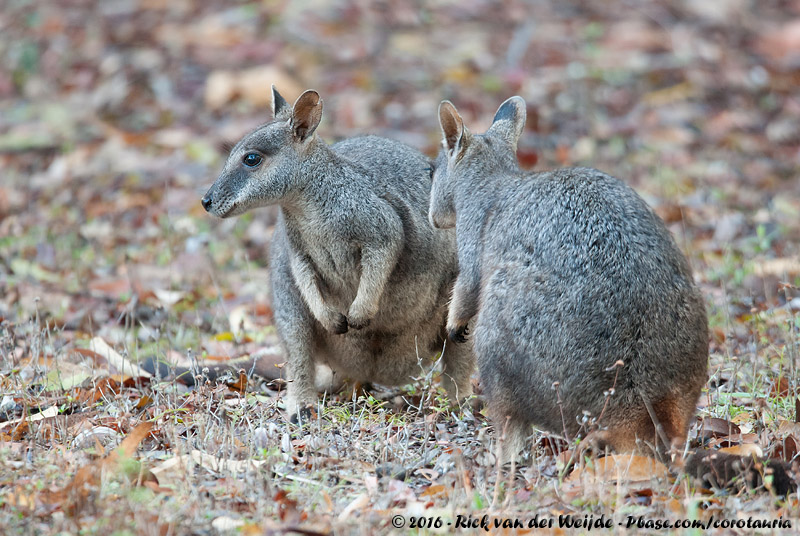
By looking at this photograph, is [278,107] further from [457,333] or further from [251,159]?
[457,333]

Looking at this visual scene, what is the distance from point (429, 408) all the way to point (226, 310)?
2.44 meters

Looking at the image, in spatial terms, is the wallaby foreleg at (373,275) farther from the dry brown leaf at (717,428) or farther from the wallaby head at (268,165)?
the dry brown leaf at (717,428)

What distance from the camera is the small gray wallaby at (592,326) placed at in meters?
4.15

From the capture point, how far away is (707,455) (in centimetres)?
408

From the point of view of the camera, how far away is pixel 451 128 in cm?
545

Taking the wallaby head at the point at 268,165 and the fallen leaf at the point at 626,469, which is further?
the wallaby head at the point at 268,165

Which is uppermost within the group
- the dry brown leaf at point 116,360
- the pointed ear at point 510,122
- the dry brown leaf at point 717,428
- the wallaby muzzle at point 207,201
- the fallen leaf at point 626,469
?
the pointed ear at point 510,122

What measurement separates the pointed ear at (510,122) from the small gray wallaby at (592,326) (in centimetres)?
107

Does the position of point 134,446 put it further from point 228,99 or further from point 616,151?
point 228,99

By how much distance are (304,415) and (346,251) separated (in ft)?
3.03

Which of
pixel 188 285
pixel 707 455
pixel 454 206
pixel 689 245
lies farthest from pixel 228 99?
pixel 707 455

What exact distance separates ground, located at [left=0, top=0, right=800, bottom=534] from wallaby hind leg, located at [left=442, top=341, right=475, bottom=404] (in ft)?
0.94

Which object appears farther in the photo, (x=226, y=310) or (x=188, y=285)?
(x=188, y=285)

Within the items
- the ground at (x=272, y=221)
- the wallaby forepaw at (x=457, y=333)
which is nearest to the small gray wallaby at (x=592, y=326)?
the ground at (x=272, y=221)
